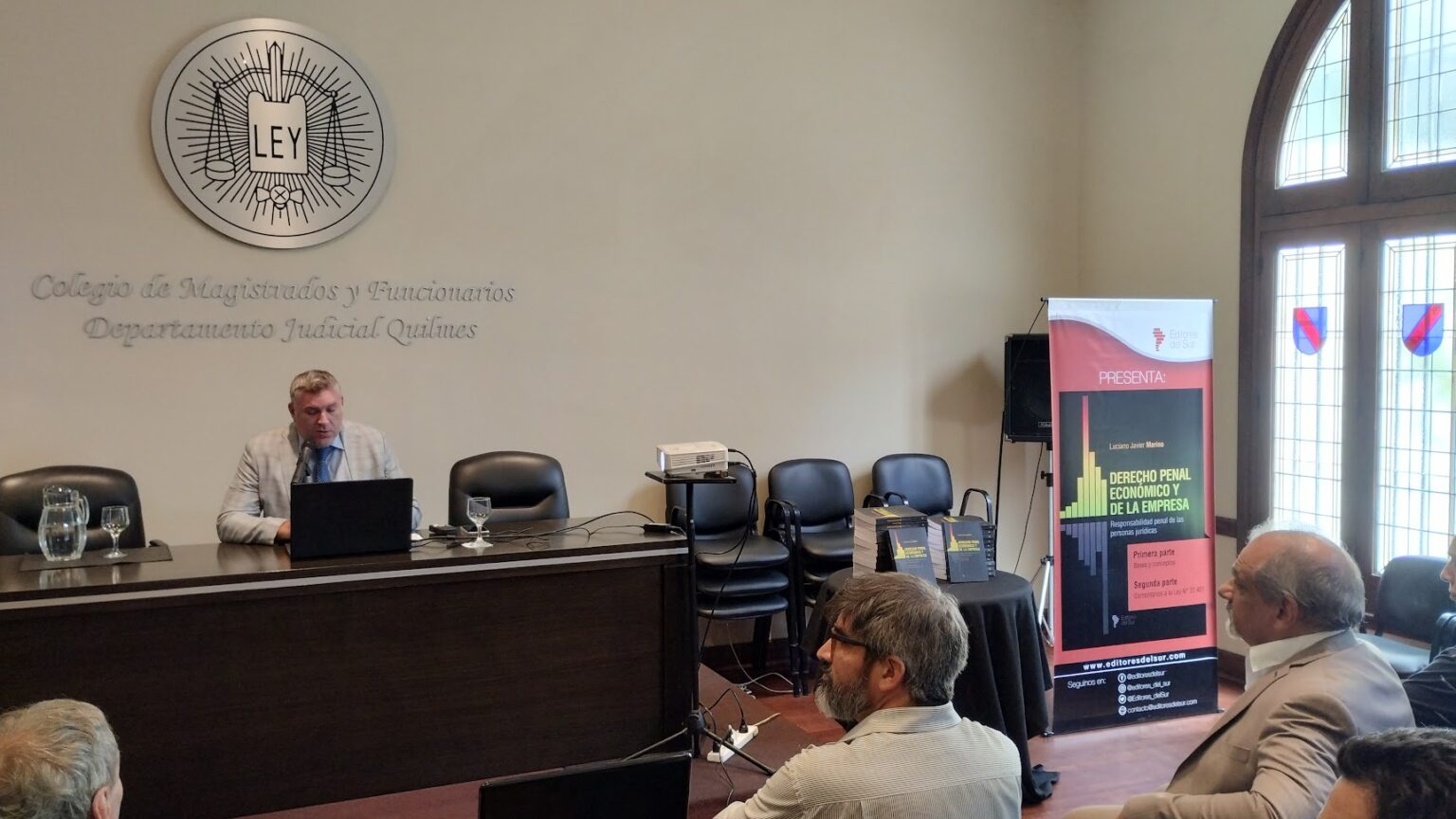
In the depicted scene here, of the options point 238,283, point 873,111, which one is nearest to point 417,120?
point 238,283

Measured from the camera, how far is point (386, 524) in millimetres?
2689

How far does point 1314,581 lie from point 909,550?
1.64 m

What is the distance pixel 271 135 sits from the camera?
14.2ft

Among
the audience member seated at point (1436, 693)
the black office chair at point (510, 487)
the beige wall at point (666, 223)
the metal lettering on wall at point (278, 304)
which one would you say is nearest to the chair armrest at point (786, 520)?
the beige wall at point (666, 223)

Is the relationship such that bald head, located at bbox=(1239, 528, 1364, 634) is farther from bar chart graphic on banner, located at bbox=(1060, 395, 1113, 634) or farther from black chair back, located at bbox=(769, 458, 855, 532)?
black chair back, located at bbox=(769, 458, 855, 532)

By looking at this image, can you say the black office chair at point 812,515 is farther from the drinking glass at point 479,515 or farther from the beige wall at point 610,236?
the drinking glass at point 479,515

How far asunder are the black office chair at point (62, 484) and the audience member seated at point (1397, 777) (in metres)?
3.44

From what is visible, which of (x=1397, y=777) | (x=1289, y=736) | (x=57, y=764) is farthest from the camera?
(x=1289, y=736)

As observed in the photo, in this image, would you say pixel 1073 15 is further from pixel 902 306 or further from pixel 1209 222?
pixel 902 306

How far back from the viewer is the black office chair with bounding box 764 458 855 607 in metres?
4.87

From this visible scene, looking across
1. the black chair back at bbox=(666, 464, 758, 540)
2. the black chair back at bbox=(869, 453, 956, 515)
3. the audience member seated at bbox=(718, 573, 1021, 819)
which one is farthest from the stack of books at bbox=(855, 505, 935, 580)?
the audience member seated at bbox=(718, 573, 1021, 819)

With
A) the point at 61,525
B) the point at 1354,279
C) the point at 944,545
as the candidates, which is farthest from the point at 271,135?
the point at 1354,279

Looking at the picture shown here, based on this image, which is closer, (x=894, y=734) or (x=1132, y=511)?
(x=894, y=734)

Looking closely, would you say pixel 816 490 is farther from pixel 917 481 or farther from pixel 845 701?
pixel 845 701
